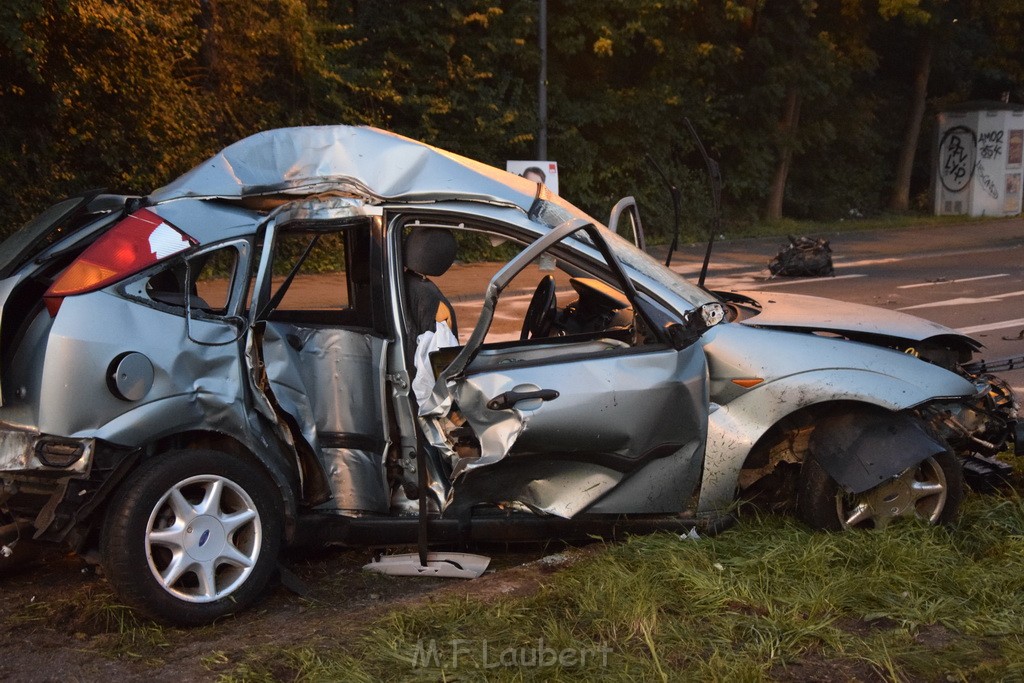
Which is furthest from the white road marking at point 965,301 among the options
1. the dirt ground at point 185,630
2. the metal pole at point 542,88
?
the dirt ground at point 185,630

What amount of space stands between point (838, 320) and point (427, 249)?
6.22 feet

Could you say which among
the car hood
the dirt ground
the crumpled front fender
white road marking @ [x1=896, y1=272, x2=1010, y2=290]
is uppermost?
the car hood

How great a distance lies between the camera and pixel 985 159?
29.7 meters

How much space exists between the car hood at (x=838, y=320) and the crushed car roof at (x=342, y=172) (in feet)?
4.14

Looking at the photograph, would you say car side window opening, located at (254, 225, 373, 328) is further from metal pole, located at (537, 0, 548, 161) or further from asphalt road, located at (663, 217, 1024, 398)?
metal pole, located at (537, 0, 548, 161)

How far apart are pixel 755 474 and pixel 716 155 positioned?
21.5 meters

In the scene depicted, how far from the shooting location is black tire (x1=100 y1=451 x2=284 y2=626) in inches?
154

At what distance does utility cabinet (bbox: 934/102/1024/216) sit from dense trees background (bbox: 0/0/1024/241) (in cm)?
127

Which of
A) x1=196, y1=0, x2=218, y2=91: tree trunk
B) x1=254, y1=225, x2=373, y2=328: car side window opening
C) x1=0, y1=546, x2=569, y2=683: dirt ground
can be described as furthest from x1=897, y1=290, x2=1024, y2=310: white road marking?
x1=196, y1=0, x2=218, y2=91: tree trunk

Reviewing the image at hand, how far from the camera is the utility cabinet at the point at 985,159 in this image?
97.3 feet

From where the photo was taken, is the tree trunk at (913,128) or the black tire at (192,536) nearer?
the black tire at (192,536)

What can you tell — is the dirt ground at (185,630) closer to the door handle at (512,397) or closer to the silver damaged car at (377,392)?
the silver damaged car at (377,392)

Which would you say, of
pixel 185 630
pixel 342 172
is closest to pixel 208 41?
pixel 342 172

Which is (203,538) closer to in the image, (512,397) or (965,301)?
(512,397)
